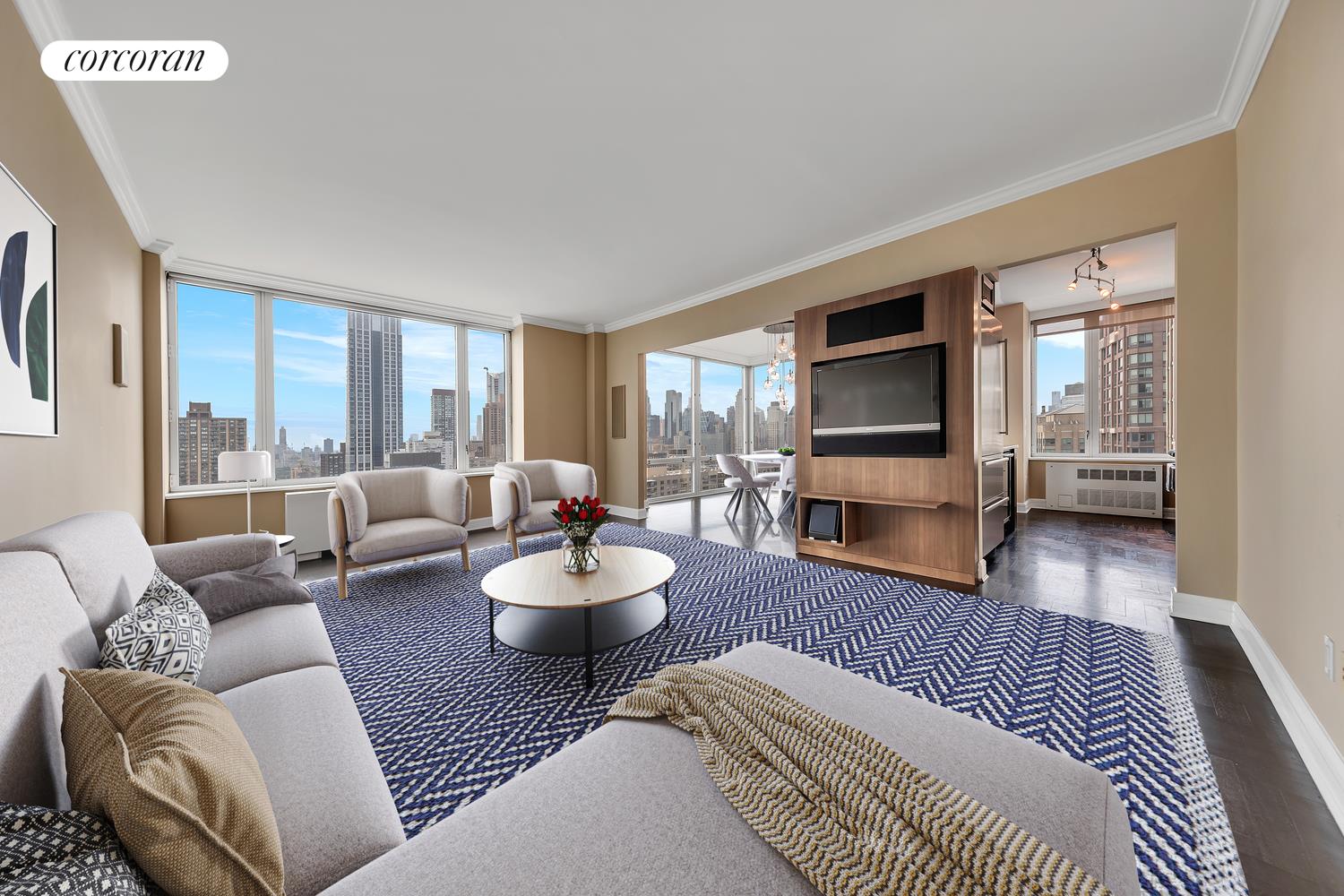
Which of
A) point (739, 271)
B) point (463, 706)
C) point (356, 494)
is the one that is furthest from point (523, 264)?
point (463, 706)

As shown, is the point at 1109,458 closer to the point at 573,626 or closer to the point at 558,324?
the point at 573,626

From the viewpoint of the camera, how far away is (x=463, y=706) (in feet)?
6.56

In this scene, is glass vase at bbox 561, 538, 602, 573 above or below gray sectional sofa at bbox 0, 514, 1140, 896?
above

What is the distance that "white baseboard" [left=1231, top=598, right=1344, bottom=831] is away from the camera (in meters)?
1.43

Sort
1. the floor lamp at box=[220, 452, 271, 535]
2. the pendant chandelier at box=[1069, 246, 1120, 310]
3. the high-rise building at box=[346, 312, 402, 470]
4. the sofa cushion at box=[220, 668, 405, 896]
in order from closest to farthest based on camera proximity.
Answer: the sofa cushion at box=[220, 668, 405, 896], the floor lamp at box=[220, 452, 271, 535], the pendant chandelier at box=[1069, 246, 1120, 310], the high-rise building at box=[346, 312, 402, 470]

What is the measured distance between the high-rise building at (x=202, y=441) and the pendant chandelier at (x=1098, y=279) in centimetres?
763

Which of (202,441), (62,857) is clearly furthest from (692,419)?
(62,857)

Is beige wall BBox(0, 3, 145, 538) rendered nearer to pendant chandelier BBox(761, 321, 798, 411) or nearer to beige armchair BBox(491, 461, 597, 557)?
beige armchair BBox(491, 461, 597, 557)

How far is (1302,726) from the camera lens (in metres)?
1.68

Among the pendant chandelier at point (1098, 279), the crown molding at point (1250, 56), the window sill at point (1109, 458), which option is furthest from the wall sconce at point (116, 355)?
the window sill at point (1109, 458)

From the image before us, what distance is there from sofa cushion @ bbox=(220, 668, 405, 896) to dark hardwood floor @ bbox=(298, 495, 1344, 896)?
1.97m

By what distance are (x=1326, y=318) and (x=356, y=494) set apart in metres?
4.65

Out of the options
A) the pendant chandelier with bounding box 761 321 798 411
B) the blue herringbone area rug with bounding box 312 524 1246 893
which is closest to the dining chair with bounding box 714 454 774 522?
the pendant chandelier with bounding box 761 321 798 411

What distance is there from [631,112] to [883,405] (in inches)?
103
